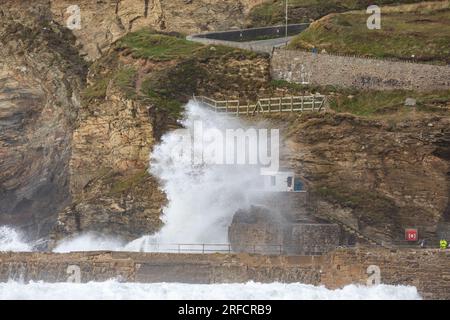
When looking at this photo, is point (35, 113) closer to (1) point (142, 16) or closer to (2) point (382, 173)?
(1) point (142, 16)

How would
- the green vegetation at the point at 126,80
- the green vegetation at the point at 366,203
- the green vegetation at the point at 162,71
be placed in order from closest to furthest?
the green vegetation at the point at 366,203
the green vegetation at the point at 126,80
the green vegetation at the point at 162,71

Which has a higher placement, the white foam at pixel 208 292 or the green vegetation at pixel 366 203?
the green vegetation at pixel 366 203

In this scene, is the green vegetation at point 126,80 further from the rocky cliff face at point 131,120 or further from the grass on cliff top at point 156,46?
the grass on cliff top at point 156,46

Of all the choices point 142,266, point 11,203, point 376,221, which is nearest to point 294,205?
point 376,221

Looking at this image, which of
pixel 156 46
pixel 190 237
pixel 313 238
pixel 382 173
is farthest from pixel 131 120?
pixel 382 173

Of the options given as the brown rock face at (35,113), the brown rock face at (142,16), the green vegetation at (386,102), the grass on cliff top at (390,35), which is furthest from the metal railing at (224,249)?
the brown rock face at (142,16)

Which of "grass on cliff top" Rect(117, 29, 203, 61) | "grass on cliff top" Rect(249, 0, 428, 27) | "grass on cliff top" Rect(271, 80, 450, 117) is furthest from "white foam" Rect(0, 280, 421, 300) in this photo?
"grass on cliff top" Rect(249, 0, 428, 27)
